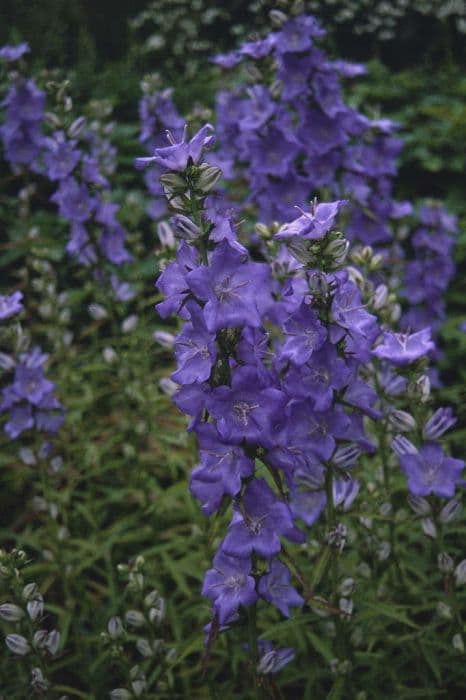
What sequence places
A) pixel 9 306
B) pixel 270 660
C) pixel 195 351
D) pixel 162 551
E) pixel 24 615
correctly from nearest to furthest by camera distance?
pixel 195 351
pixel 270 660
pixel 24 615
pixel 9 306
pixel 162 551

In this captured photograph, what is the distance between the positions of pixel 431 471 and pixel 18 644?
1398 mm

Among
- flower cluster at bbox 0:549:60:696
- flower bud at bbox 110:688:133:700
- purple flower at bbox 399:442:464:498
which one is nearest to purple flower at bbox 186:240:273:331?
purple flower at bbox 399:442:464:498

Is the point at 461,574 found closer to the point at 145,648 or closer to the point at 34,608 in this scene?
the point at 145,648

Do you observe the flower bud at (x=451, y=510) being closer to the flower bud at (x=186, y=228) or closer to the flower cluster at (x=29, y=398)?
the flower bud at (x=186, y=228)

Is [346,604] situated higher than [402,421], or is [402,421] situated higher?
[402,421]

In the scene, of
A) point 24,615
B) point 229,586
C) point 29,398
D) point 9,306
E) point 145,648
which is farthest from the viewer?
point 29,398

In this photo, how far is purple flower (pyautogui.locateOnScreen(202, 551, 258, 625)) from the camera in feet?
6.52

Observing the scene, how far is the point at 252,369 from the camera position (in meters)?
1.80

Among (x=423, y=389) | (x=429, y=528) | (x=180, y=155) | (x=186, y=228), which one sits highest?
(x=180, y=155)

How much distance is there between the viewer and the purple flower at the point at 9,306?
9.57ft

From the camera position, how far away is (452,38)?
29.8 ft

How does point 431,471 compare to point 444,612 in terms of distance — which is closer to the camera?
point 431,471

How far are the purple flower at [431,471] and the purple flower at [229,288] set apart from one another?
783 mm

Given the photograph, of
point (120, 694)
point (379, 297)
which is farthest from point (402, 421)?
point (120, 694)
